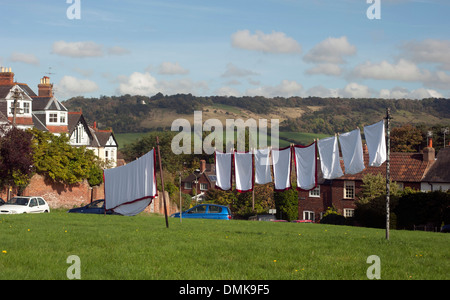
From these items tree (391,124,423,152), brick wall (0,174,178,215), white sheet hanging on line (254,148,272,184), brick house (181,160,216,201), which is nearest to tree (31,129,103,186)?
brick wall (0,174,178,215)

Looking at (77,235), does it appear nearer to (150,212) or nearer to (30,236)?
(30,236)

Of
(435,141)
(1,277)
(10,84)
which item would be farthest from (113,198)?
(435,141)

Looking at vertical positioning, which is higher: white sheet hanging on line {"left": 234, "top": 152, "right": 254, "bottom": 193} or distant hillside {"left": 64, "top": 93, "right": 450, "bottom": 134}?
distant hillside {"left": 64, "top": 93, "right": 450, "bottom": 134}

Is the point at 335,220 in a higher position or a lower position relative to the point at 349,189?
lower

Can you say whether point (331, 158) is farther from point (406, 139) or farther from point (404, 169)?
point (406, 139)

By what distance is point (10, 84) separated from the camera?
58938mm

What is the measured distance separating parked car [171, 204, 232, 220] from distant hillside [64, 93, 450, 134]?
408ft

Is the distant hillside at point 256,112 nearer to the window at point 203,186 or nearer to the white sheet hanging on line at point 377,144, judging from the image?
the window at point 203,186

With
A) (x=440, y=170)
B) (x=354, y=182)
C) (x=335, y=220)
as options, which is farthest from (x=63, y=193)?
(x=440, y=170)

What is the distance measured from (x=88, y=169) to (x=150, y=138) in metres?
66.2

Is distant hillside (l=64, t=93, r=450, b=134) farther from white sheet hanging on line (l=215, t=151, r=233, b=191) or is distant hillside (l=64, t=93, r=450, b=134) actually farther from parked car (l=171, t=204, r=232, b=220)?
white sheet hanging on line (l=215, t=151, r=233, b=191)

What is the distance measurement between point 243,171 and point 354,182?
39.9 m

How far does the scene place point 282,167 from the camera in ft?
83.5

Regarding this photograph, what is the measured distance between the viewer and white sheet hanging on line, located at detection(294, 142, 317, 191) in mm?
24562
